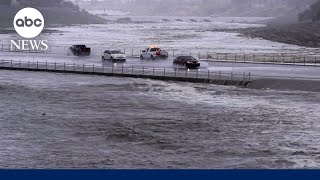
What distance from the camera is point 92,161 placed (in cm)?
1595

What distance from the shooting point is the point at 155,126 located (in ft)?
72.0

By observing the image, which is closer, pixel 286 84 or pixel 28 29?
pixel 286 84

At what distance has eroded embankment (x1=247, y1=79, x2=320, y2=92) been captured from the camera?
32.3m

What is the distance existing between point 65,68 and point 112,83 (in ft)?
27.1

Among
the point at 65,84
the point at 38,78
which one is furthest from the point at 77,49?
the point at 65,84

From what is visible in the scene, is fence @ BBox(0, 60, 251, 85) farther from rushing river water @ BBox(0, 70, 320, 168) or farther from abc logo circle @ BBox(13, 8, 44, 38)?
abc logo circle @ BBox(13, 8, 44, 38)

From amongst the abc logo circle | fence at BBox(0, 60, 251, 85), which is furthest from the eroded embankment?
the abc logo circle

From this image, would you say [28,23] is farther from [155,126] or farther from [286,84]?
[155,126]

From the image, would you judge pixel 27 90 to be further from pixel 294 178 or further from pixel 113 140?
pixel 294 178

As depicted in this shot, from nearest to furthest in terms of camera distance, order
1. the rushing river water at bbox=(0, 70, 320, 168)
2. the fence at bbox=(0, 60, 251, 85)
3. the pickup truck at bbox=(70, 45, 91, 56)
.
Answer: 1. the rushing river water at bbox=(0, 70, 320, 168)
2. the fence at bbox=(0, 60, 251, 85)
3. the pickup truck at bbox=(70, 45, 91, 56)

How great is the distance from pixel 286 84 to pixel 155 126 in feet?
45.8

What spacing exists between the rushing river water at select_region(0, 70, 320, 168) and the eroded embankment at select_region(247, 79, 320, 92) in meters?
1.18

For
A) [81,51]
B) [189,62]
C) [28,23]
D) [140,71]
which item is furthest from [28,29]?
[140,71]

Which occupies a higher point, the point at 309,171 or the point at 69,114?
the point at 309,171
